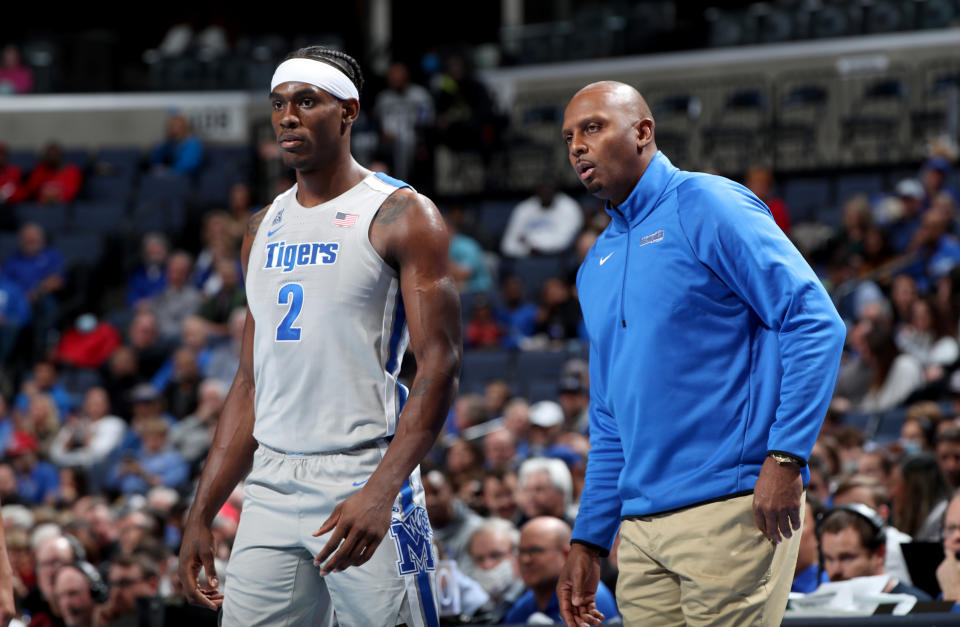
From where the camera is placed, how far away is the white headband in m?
3.01

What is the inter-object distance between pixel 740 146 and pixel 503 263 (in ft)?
13.1

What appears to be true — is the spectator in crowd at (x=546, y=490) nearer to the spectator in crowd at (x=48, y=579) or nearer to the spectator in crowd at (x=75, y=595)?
the spectator in crowd at (x=75, y=595)

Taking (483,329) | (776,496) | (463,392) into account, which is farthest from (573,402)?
(776,496)

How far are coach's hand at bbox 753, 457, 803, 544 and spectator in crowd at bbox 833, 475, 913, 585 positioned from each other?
2.76 metres

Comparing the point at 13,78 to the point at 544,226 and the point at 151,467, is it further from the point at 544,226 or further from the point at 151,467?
the point at 151,467

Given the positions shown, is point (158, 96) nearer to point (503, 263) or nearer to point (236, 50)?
point (236, 50)

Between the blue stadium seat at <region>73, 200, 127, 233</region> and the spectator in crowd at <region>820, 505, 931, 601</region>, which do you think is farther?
the blue stadium seat at <region>73, 200, 127, 233</region>

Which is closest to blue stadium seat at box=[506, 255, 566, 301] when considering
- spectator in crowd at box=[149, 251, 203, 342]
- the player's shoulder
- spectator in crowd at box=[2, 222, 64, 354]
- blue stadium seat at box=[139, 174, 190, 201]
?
spectator in crowd at box=[149, 251, 203, 342]

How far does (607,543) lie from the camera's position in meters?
3.03

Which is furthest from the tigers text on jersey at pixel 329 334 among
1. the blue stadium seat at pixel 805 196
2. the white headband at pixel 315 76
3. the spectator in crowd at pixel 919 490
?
the blue stadium seat at pixel 805 196

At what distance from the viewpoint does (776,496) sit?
8.39ft

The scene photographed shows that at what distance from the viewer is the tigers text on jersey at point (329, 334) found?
292cm

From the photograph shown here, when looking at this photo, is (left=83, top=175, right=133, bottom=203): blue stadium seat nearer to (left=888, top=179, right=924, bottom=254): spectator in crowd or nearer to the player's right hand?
(left=888, top=179, right=924, bottom=254): spectator in crowd

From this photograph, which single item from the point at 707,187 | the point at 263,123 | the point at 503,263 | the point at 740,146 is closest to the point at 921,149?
the point at 740,146
